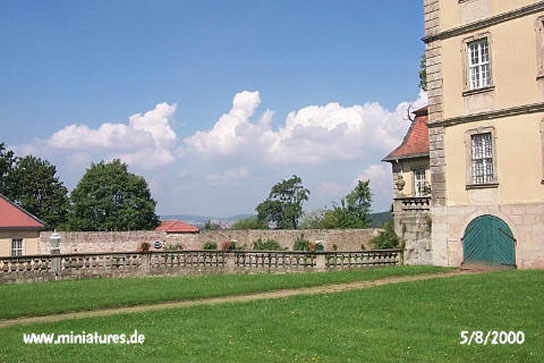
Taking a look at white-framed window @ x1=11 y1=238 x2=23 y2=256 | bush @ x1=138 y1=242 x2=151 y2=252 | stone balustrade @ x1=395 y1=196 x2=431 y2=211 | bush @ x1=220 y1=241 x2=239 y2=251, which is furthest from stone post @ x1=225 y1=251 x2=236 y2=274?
white-framed window @ x1=11 y1=238 x2=23 y2=256

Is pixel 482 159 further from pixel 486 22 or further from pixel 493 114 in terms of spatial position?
pixel 486 22

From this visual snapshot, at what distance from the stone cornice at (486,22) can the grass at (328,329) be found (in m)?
10.0

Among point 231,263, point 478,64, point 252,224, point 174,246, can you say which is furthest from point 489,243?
point 252,224

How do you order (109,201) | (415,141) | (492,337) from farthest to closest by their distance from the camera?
(109,201) < (415,141) < (492,337)

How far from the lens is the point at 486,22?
20578 millimetres

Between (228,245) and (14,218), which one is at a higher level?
(14,218)

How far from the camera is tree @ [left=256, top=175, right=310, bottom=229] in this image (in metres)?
99.2

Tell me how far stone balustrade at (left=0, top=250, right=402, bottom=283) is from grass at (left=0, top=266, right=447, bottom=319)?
39.2 inches

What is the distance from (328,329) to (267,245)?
2976cm

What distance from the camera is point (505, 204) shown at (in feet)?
65.8

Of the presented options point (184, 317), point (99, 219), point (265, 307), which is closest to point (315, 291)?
point (265, 307)

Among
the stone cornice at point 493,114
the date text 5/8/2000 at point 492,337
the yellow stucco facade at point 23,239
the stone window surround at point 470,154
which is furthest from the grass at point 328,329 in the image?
the yellow stucco facade at point 23,239

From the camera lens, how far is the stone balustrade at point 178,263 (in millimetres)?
21984

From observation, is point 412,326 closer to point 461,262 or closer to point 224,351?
point 224,351
